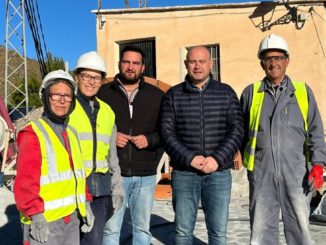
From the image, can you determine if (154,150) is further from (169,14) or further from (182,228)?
(169,14)

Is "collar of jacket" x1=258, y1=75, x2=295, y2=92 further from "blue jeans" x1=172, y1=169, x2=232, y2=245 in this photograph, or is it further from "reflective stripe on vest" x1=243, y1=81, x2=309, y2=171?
"blue jeans" x1=172, y1=169, x2=232, y2=245

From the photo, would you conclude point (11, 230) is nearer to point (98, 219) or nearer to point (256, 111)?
point (98, 219)

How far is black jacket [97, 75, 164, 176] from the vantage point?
4066mm

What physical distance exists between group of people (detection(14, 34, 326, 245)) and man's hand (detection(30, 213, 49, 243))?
0.51 meters

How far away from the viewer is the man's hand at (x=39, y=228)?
283cm

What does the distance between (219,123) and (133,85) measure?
35.6 inches

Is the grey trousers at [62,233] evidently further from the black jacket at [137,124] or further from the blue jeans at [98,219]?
the black jacket at [137,124]

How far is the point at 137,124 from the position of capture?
409cm

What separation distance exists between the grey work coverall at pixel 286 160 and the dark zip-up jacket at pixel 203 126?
274mm

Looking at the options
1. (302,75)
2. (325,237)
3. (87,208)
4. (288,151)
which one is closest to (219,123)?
(288,151)

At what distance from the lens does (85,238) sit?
11.0ft

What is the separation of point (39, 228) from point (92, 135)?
874mm

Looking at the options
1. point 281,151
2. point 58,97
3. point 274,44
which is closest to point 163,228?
point 281,151

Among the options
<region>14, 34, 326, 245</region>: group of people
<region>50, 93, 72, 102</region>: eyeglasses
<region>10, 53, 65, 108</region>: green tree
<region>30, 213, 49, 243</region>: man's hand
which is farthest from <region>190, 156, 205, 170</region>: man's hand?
<region>10, 53, 65, 108</region>: green tree
